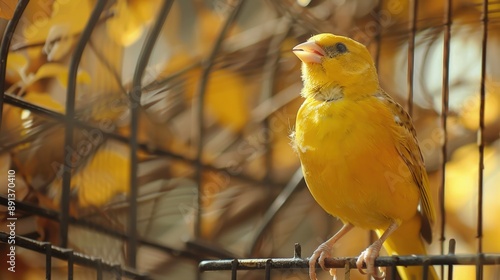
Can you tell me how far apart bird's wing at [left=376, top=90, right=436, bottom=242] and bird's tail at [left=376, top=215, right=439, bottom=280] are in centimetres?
5

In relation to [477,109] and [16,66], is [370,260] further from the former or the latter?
[477,109]

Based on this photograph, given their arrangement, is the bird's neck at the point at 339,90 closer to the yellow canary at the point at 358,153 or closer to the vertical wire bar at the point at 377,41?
the yellow canary at the point at 358,153

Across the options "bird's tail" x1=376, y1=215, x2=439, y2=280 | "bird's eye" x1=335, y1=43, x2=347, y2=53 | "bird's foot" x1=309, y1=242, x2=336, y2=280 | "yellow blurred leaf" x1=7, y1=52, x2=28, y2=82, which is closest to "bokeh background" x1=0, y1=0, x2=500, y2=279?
"yellow blurred leaf" x1=7, y1=52, x2=28, y2=82

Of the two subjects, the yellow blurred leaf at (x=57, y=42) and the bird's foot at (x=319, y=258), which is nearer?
the bird's foot at (x=319, y=258)

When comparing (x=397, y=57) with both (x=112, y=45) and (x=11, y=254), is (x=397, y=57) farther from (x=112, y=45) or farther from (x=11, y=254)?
(x=11, y=254)

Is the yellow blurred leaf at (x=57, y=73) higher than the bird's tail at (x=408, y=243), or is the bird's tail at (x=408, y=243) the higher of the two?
the yellow blurred leaf at (x=57, y=73)

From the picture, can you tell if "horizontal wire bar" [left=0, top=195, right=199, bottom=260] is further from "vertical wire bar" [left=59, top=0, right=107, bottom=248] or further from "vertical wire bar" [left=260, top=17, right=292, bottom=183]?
"vertical wire bar" [left=260, top=17, right=292, bottom=183]

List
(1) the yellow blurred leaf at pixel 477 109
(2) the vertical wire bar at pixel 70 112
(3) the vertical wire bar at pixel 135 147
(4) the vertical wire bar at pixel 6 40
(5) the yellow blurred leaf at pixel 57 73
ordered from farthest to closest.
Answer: (1) the yellow blurred leaf at pixel 477 109 → (5) the yellow blurred leaf at pixel 57 73 → (3) the vertical wire bar at pixel 135 147 → (2) the vertical wire bar at pixel 70 112 → (4) the vertical wire bar at pixel 6 40

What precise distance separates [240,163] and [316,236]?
46 centimetres

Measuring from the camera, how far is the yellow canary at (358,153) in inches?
68.2

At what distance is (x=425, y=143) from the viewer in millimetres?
2984

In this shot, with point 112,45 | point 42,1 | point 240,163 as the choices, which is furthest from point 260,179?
point 42,1

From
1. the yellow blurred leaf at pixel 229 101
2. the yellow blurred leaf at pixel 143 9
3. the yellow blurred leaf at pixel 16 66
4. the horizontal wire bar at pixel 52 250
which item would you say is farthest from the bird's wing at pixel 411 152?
the yellow blurred leaf at pixel 229 101

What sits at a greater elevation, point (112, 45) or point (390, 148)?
point (112, 45)
